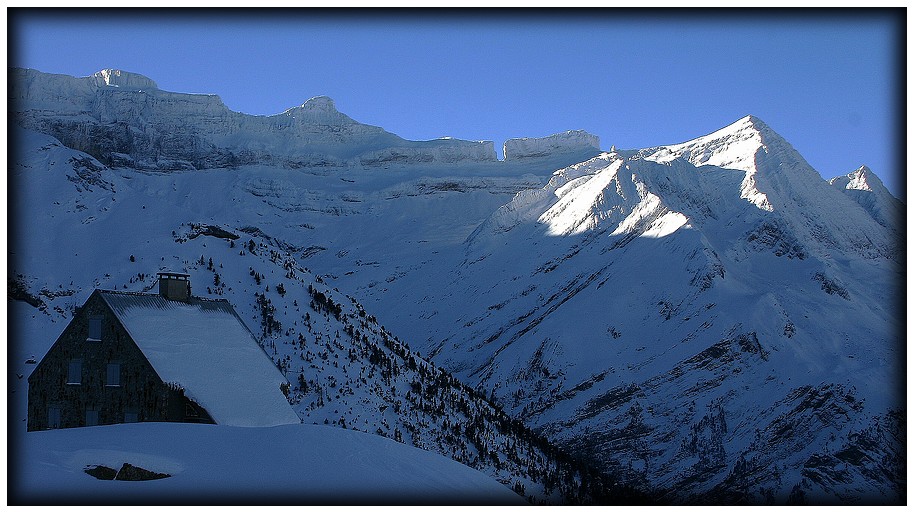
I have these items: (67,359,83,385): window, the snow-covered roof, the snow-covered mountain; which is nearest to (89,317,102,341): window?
the snow-covered roof

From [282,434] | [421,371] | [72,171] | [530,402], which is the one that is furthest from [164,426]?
[530,402]

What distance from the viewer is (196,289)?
53.2 meters

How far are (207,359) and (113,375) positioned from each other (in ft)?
9.84

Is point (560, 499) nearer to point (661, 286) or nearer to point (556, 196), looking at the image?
point (661, 286)

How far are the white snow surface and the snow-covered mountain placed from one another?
11197mm

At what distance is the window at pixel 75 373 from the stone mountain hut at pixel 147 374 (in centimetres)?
3

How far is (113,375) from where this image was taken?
36.0 metres

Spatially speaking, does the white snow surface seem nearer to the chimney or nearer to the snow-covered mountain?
the snow-covered mountain

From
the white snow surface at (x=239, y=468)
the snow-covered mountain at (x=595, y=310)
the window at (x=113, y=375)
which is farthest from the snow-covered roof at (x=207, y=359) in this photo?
the white snow surface at (x=239, y=468)

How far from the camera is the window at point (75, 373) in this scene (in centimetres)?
3675

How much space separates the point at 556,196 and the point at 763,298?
211ft

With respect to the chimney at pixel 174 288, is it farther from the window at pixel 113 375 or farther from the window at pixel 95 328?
the window at pixel 113 375

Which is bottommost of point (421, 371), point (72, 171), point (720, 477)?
point (720, 477)

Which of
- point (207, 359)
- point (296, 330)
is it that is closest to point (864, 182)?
point (296, 330)
